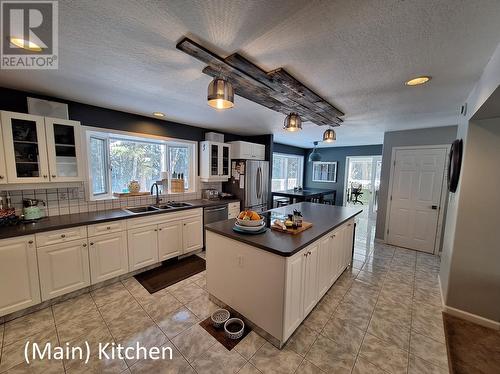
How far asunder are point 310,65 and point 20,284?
3373 mm

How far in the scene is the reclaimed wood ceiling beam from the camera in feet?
4.69

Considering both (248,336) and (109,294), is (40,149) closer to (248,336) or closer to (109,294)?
(109,294)

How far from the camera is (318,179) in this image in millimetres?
7566

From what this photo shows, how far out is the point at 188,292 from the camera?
244cm

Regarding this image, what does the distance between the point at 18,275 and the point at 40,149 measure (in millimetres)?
1311

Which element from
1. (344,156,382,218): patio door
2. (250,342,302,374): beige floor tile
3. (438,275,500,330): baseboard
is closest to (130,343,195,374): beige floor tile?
(250,342,302,374): beige floor tile

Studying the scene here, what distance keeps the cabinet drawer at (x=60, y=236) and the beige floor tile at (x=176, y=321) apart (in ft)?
4.41

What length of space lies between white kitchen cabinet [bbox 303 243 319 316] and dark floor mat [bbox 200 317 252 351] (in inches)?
24.8

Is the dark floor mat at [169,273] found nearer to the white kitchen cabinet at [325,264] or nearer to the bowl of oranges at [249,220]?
the bowl of oranges at [249,220]

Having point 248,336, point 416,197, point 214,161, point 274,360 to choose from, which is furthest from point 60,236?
point 416,197

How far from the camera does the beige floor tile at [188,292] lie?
7.60 ft

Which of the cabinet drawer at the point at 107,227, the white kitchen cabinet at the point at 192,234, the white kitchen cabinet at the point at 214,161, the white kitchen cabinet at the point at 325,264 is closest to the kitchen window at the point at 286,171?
the white kitchen cabinet at the point at 214,161

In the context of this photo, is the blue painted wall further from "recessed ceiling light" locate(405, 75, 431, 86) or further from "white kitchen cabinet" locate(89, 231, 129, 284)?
"white kitchen cabinet" locate(89, 231, 129, 284)

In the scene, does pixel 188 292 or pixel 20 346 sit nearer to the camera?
pixel 20 346
